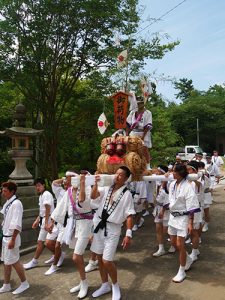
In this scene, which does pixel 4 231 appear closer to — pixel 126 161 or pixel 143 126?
pixel 126 161

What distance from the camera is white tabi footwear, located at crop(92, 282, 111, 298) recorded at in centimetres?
551

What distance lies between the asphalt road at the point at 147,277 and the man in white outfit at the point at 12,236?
197 mm

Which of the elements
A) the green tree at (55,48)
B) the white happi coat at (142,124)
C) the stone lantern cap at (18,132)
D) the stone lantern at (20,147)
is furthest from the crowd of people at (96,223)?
the green tree at (55,48)

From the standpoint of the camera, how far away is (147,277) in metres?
6.20

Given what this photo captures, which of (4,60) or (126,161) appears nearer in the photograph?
(126,161)

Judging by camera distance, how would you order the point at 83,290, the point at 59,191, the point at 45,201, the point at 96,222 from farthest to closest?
the point at 59,191, the point at 45,201, the point at 96,222, the point at 83,290

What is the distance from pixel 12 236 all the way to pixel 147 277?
2.49m

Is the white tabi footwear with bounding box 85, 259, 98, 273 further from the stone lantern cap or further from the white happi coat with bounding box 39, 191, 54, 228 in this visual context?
the stone lantern cap

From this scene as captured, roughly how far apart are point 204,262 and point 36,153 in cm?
888

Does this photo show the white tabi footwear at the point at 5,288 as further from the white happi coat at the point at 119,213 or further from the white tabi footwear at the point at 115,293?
the white happi coat at the point at 119,213

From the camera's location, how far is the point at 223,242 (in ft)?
25.8

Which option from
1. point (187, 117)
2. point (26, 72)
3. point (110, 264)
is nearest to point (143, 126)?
point (110, 264)

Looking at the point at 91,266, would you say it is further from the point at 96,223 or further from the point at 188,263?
the point at 188,263

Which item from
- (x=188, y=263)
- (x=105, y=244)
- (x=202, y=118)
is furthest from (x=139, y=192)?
(x=202, y=118)
